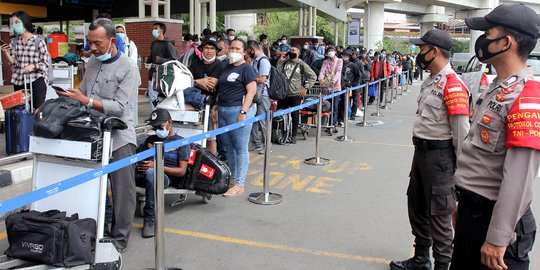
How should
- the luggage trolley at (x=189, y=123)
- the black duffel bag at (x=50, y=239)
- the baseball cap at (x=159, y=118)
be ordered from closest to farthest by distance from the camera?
the black duffel bag at (x=50, y=239), the baseball cap at (x=159, y=118), the luggage trolley at (x=189, y=123)

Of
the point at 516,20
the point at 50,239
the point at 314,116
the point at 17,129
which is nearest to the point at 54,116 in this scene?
the point at 50,239

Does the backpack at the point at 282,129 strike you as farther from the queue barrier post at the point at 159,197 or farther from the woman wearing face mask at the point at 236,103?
the queue barrier post at the point at 159,197

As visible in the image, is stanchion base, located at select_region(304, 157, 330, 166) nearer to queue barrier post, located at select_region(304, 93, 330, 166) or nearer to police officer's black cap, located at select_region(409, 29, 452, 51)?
queue barrier post, located at select_region(304, 93, 330, 166)

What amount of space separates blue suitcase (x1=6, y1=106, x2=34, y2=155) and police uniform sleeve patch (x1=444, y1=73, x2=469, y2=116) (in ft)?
17.6

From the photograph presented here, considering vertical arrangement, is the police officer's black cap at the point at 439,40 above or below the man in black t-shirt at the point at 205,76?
above

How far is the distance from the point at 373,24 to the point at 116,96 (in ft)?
116

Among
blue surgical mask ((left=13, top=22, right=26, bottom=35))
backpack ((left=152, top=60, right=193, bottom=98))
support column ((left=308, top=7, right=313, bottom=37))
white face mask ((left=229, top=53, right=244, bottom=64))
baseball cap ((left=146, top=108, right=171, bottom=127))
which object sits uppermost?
support column ((left=308, top=7, right=313, bottom=37))

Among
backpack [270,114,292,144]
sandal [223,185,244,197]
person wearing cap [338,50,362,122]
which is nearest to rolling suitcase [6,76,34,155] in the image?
sandal [223,185,244,197]

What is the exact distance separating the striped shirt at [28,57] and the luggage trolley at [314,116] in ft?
16.6

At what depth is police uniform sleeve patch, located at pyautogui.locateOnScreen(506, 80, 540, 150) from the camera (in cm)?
208

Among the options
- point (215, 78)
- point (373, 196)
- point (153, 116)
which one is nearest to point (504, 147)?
point (153, 116)

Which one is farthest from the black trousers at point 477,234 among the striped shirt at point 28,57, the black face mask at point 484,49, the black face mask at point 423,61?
the striped shirt at point 28,57

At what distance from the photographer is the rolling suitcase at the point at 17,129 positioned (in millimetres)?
6508

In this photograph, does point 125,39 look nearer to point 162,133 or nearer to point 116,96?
point 162,133
